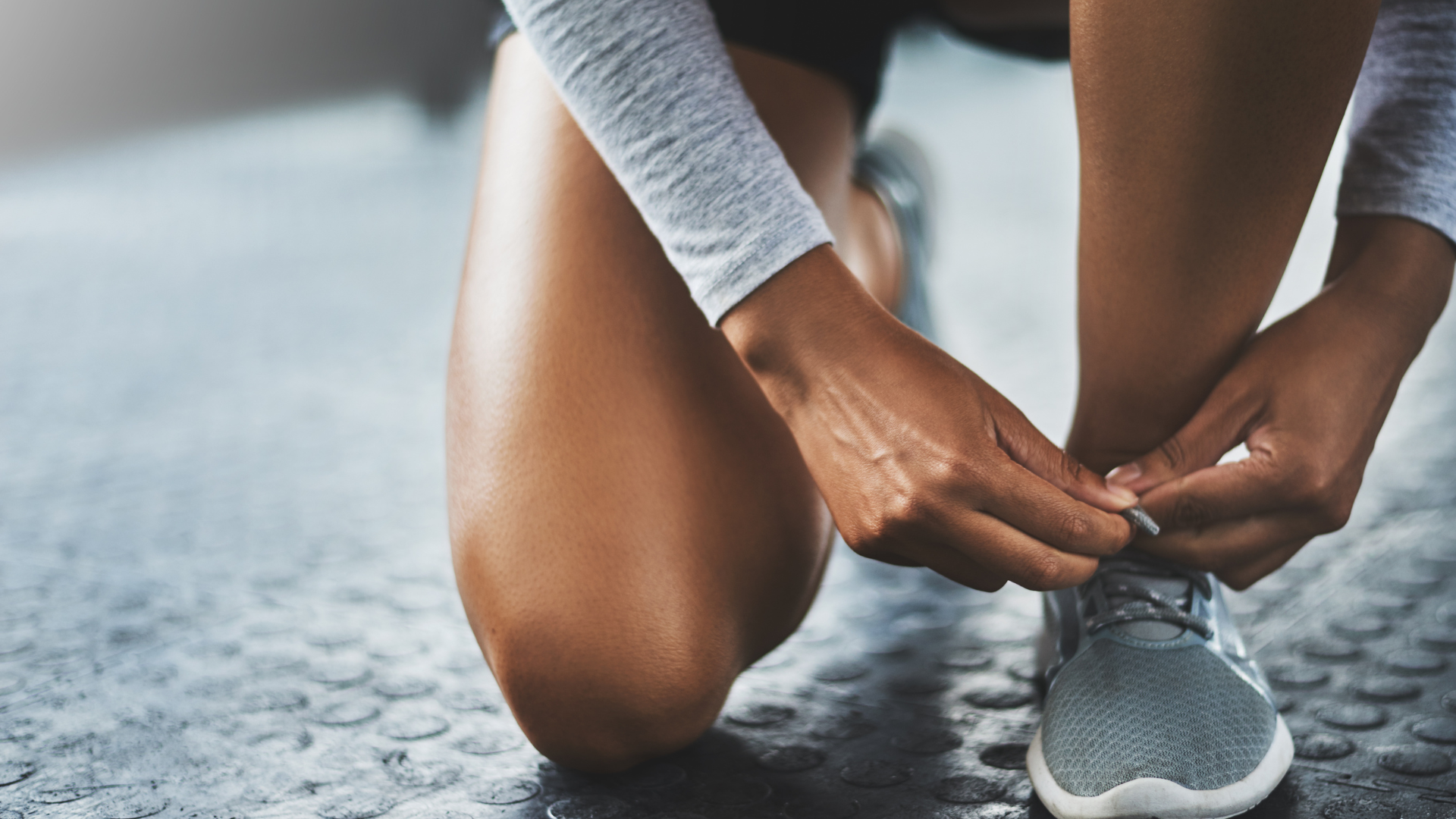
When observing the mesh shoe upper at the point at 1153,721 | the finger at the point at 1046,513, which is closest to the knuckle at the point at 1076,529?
the finger at the point at 1046,513

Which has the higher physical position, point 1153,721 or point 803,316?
point 803,316

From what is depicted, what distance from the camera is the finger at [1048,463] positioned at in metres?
0.55

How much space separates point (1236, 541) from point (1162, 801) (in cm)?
15

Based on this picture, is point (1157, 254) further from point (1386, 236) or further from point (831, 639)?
point (831, 639)

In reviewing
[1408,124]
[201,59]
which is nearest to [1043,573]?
[1408,124]

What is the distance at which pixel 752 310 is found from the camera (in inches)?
22.6

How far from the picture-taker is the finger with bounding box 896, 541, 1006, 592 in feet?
1.82

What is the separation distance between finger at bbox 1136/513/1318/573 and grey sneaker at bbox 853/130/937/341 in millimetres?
503

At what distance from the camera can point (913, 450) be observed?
0.53m

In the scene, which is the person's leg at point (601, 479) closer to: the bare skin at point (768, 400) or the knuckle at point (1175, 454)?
the bare skin at point (768, 400)

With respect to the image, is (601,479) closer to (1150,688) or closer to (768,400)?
(768,400)

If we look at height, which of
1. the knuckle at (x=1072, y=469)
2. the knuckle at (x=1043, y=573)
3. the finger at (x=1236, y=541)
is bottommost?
the finger at (x=1236, y=541)

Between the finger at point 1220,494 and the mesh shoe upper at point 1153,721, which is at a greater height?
the finger at point 1220,494

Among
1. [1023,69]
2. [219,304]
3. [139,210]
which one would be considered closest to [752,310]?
[219,304]
